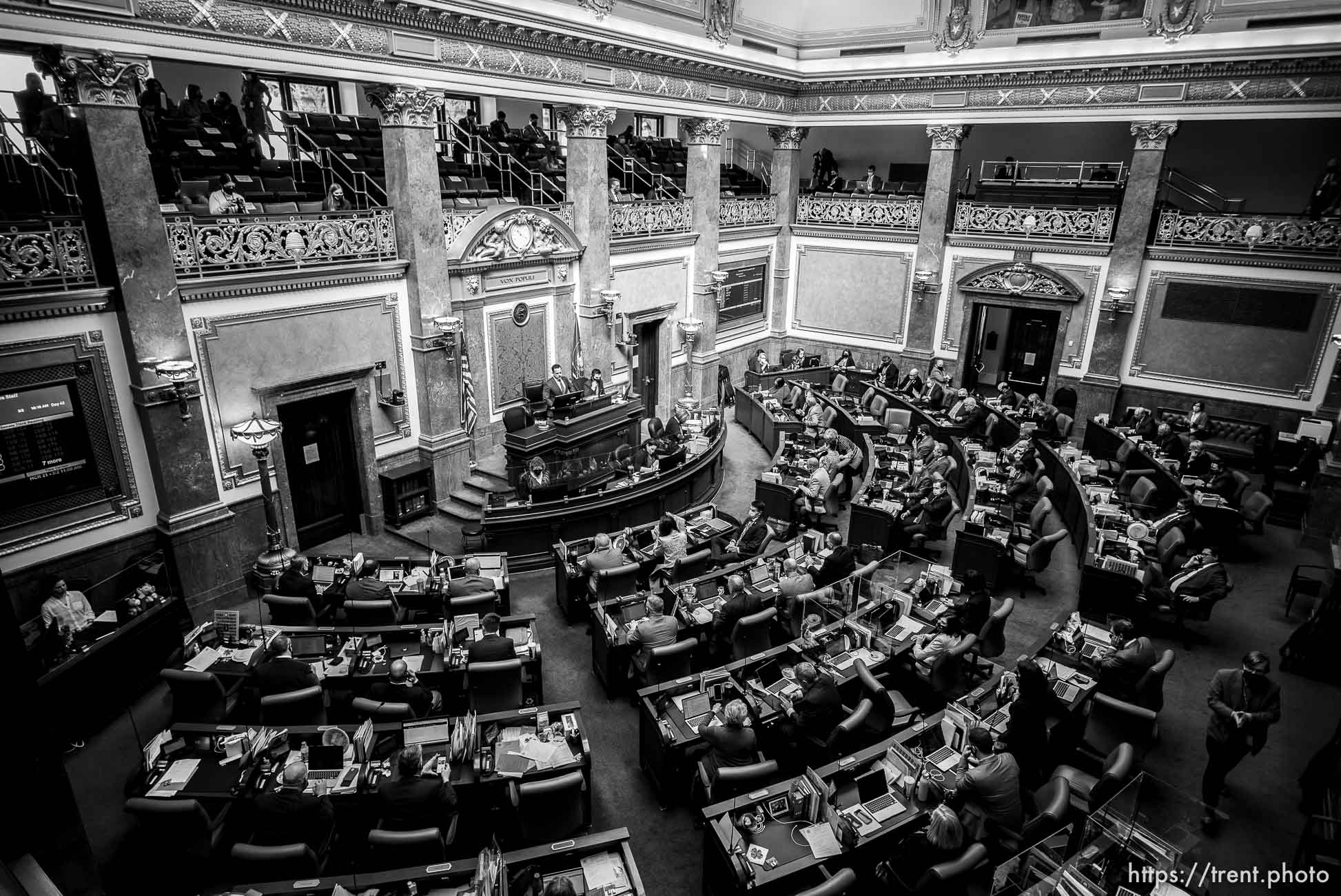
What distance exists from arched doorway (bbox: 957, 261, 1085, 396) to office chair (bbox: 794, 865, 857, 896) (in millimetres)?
17006

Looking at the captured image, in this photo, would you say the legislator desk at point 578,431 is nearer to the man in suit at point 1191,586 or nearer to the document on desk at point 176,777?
the document on desk at point 176,777

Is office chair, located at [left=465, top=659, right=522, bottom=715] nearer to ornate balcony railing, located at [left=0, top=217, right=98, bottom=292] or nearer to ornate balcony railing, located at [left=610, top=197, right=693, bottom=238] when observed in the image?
ornate balcony railing, located at [left=0, top=217, right=98, bottom=292]

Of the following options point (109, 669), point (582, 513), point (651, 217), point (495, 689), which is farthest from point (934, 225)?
point (109, 669)

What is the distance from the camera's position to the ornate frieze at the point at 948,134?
19.3m

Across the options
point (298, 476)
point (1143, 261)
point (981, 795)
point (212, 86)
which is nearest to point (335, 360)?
point (298, 476)

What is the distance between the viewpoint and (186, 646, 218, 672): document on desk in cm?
814

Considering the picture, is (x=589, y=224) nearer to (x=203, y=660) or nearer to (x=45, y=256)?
(x=45, y=256)

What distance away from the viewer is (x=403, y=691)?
7.70 metres

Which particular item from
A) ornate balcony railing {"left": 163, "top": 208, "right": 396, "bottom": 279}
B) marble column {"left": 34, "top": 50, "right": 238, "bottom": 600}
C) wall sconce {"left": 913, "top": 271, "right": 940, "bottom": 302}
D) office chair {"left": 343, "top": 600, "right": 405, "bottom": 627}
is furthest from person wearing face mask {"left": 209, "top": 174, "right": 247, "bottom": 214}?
wall sconce {"left": 913, "top": 271, "right": 940, "bottom": 302}

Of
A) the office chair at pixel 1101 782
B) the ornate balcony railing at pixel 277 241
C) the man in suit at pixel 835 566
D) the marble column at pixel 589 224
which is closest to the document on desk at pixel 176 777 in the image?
the ornate balcony railing at pixel 277 241

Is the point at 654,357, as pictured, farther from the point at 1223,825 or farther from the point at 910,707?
the point at 1223,825

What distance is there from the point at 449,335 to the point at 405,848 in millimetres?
9318

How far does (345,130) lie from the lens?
14.4 metres

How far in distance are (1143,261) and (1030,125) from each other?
21.1 ft
